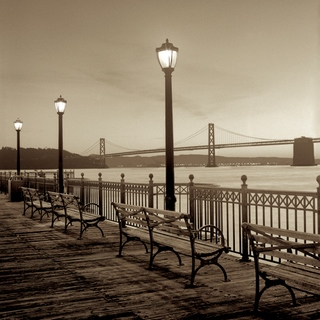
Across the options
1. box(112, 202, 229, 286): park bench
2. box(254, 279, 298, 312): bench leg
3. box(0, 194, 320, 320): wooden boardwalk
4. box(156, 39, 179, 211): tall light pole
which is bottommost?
box(0, 194, 320, 320): wooden boardwalk

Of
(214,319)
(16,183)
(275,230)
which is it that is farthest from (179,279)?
(16,183)

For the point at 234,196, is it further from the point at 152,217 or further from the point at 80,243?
the point at 80,243

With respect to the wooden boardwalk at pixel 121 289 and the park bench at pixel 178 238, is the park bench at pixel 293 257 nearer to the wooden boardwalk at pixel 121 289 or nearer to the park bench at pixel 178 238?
the wooden boardwalk at pixel 121 289

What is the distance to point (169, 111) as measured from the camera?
8.82 meters

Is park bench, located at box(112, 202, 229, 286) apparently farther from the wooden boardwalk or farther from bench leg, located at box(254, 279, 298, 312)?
bench leg, located at box(254, 279, 298, 312)

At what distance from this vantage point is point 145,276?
6.31 metres

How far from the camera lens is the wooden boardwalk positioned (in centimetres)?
475

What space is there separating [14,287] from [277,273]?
342cm

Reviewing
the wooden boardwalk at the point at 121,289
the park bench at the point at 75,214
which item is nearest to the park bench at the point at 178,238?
the wooden boardwalk at the point at 121,289

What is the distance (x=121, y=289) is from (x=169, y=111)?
4180mm

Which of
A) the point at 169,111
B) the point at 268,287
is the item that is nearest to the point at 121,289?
Answer: the point at 268,287

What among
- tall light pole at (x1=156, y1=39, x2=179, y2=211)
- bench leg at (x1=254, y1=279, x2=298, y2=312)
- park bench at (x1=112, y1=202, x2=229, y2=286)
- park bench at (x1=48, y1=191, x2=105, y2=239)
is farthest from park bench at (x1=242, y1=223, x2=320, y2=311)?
park bench at (x1=48, y1=191, x2=105, y2=239)

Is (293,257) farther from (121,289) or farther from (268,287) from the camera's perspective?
(121,289)

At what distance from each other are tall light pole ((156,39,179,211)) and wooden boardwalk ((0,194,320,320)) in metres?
1.21
